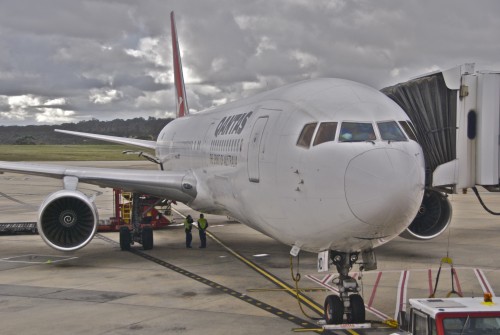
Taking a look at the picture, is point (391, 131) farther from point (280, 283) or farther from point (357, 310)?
point (280, 283)

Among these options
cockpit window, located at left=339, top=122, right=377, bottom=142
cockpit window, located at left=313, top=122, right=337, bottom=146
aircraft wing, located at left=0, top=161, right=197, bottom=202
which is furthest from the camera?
aircraft wing, located at left=0, top=161, right=197, bottom=202

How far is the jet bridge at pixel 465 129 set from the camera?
11.6 metres

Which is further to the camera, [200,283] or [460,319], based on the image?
[200,283]

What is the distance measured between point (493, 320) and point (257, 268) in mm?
9467

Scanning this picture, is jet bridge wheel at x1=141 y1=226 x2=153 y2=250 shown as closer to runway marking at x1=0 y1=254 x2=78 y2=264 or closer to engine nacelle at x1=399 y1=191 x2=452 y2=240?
runway marking at x1=0 y1=254 x2=78 y2=264

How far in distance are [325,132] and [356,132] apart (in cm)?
54

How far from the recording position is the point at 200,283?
1530 cm

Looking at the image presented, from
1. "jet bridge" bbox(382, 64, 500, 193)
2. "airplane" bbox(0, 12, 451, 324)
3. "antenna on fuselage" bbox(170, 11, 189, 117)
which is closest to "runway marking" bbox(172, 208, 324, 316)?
"airplane" bbox(0, 12, 451, 324)

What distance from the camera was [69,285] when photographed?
15.2 meters

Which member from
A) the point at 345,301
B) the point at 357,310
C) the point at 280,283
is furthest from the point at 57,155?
the point at 357,310

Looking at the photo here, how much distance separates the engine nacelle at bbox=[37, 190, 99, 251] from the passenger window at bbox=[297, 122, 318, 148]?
8.73 metres

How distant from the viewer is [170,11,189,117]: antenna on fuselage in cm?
3478

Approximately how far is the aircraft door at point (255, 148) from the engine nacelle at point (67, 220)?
6409 millimetres

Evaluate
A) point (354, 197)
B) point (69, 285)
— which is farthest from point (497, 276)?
point (69, 285)
